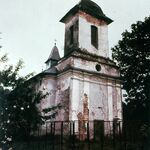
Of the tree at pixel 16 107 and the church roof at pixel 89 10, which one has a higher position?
the church roof at pixel 89 10

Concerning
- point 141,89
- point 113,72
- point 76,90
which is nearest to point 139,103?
point 141,89

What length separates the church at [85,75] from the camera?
21594 mm

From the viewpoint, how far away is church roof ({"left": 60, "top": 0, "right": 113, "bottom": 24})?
24875mm

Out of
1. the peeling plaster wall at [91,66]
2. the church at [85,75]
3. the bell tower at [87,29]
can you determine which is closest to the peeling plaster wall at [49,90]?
the church at [85,75]

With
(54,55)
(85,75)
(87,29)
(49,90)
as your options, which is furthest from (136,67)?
(54,55)

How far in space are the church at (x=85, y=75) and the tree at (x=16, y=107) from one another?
28.6ft

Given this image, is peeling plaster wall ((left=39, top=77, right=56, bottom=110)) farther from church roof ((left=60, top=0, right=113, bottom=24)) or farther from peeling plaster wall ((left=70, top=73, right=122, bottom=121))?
church roof ((left=60, top=0, right=113, bottom=24))

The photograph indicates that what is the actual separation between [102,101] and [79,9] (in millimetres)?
8744

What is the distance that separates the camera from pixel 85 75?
22.3 metres

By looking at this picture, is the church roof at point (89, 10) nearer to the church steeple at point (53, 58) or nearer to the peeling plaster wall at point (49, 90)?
the peeling plaster wall at point (49, 90)

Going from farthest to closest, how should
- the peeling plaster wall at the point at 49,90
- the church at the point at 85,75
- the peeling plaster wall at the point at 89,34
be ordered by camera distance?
the peeling plaster wall at the point at 89,34 → the peeling plaster wall at the point at 49,90 → the church at the point at 85,75

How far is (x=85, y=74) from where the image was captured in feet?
73.2

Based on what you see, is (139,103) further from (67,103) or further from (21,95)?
(21,95)

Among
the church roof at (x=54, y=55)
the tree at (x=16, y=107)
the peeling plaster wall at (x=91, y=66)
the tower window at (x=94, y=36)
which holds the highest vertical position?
the church roof at (x=54, y=55)
